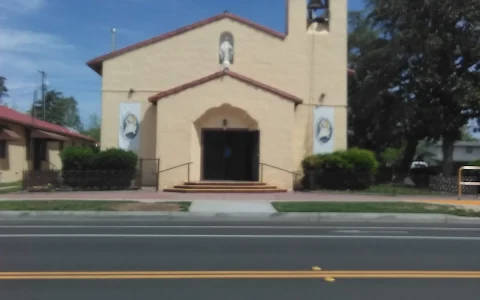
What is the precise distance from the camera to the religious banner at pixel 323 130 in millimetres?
26234

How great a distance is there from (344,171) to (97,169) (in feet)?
34.6

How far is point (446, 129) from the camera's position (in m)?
27.9

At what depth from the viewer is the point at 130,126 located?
25.9 m

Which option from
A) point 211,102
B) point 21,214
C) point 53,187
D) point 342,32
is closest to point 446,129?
point 342,32

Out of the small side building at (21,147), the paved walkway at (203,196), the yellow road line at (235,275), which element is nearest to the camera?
the yellow road line at (235,275)

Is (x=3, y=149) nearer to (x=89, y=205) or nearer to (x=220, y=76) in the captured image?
(x=220, y=76)

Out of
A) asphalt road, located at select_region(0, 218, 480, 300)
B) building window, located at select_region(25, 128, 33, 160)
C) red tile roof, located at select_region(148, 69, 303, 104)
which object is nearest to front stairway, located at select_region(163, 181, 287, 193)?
red tile roof, located at select_region(148, 69, 303, 104)

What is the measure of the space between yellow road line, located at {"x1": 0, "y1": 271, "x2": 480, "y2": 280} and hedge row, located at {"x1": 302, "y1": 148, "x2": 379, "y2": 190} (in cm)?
1565

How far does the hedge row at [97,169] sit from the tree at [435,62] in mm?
14924

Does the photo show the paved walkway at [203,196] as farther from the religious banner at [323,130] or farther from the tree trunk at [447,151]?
the tree trunk at [447,151]

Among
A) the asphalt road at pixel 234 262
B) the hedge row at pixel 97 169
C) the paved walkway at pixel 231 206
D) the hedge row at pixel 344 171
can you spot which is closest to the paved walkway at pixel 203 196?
the hedge row at pixel 97 169

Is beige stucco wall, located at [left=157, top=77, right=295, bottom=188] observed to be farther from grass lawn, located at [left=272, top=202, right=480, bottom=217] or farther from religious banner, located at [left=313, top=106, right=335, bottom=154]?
grass lawn, located at [left=272, top=202, right=480, bottom=217]

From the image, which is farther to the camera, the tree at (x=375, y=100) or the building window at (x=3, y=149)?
the tree at (x=375, y=100)

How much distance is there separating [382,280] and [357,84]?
29.0 m
